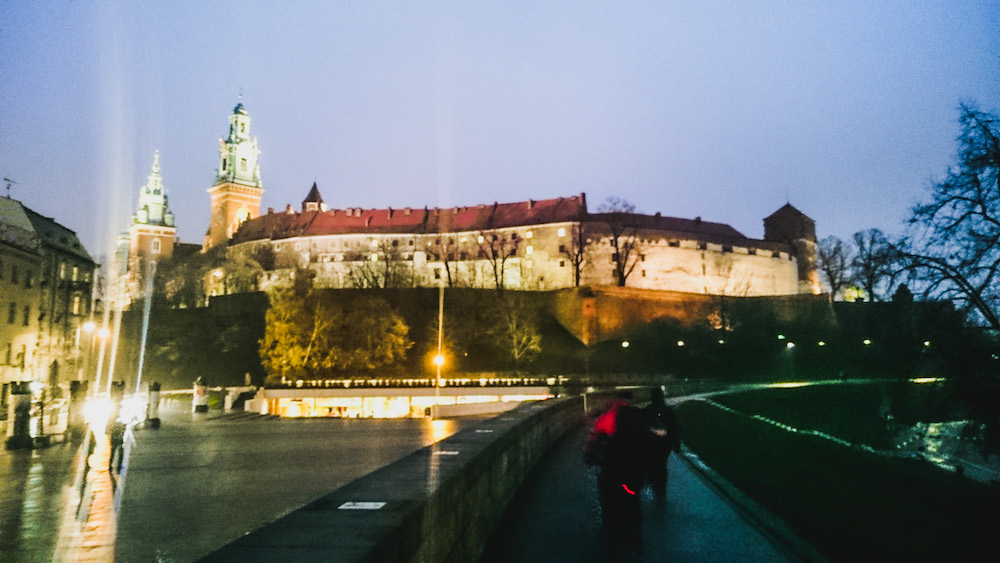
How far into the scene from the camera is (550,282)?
9662 cm

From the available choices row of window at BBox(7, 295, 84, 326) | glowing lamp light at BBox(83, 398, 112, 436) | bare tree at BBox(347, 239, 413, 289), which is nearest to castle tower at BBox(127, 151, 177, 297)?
bare tree at BBox(347, 239, 413, 289)

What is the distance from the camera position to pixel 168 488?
12.3m

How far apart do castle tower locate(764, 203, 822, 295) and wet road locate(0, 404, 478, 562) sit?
9731cm

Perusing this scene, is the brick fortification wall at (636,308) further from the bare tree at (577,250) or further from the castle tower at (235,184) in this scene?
the castle tower at (235,184)

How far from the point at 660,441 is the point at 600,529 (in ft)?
5.29

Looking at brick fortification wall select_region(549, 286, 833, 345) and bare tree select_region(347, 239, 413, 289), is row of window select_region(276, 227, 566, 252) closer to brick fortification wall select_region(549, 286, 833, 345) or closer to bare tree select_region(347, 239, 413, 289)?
bare tree select_region(347, 239, 413, 289)

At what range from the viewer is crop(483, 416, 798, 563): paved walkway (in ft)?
22.7

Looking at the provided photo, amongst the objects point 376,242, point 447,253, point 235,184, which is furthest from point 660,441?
point 235,184

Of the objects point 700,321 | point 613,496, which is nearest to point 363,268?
point 700,321

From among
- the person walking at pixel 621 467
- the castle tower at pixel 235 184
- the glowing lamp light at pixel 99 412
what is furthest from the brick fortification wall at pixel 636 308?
the castle tower at pixel 235 184

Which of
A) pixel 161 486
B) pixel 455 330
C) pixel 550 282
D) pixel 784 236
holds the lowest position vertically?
Result: pixel 161 486

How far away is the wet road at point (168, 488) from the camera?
816 cm

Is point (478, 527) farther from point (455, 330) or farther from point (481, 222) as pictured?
point (481, 222)

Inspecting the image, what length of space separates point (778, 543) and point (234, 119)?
146570mm
